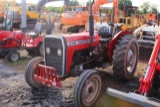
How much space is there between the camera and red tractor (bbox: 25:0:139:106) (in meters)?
3.85

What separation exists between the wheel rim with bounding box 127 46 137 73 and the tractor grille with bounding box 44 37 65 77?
170 centimetres

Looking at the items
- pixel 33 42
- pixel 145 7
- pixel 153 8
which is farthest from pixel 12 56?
pixel 145 7

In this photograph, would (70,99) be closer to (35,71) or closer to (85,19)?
(35,71)

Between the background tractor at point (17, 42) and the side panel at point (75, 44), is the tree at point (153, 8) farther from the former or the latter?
the side panel at point (75, 44)

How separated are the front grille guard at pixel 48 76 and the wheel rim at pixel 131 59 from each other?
1899mm

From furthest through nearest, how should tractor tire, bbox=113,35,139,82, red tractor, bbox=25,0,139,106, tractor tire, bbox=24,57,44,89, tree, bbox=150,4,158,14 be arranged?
tree, bbox=150,4,158,14, tractor tire, bbox=113,35,139,82, tractor tire, bbox=24,57,44,89, red tractor, bbox=25,0,139,106

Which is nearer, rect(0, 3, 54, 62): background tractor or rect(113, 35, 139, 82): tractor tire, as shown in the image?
rect(113, 35, 139, 82): tractor tire

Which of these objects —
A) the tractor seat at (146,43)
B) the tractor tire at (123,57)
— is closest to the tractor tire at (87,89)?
the tractor tire at (123,57)

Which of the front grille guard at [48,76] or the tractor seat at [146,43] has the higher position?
the tractor seat at [146,43]

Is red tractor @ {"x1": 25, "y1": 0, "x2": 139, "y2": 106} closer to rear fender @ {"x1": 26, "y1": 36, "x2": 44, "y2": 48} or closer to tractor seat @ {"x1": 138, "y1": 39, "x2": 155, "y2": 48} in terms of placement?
tractor seat @ {"x1": 138, "y1": 39, "x2": 155, "y2": 48}

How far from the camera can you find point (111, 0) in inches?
556

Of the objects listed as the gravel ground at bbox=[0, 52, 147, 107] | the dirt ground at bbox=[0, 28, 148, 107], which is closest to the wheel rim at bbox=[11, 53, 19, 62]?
the dirt ground at bbox=[0, 28, 148, 107]

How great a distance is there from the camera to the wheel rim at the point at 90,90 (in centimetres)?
371

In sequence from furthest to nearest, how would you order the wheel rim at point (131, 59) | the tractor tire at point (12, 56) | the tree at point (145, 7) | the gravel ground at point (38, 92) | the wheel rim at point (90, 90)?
1. the tree at point (145, 7)
2. the tractor tire at point (12, 56)
3. the wheel rim at point (131, 59)
4. the gravel ground at point (38, 92)
5. the wheel rim at point (90, 90)
